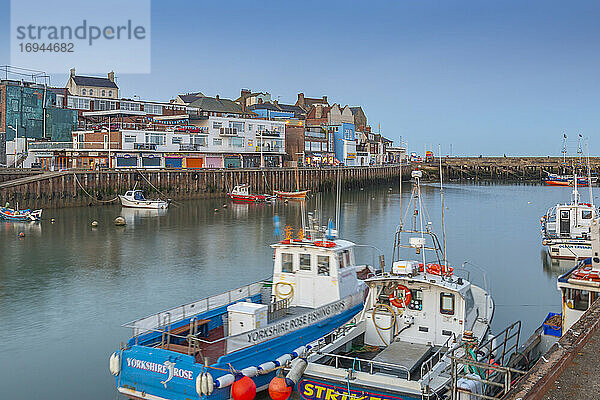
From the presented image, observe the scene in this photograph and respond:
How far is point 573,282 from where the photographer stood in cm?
1121

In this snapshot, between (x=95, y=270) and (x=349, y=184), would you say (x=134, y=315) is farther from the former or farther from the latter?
(x=349, y=184)

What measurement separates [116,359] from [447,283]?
6.65 meters

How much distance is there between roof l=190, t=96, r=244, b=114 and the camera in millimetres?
80375

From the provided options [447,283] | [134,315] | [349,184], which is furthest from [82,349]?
[349,184]

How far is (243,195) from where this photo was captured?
5522 centimetres

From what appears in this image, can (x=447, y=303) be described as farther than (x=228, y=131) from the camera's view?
No

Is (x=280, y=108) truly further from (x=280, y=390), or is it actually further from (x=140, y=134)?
(x=280, y=390)

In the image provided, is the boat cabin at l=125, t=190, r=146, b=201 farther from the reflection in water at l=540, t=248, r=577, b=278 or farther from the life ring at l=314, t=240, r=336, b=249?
the life ring at l=314, t=240, r=336, b=249

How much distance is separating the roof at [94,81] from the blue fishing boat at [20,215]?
4646 cm

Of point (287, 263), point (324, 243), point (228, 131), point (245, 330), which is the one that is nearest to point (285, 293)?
point (287, 263)

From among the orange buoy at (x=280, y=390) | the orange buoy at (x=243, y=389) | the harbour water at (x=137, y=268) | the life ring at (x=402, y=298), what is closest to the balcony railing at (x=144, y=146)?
the harbour water at (x=137, y=268)

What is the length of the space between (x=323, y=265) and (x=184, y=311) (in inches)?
142

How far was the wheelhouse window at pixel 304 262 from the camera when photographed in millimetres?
15047

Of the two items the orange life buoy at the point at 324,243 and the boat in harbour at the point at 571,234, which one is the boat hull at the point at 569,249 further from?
the orange life buoy at the point at 324,243
